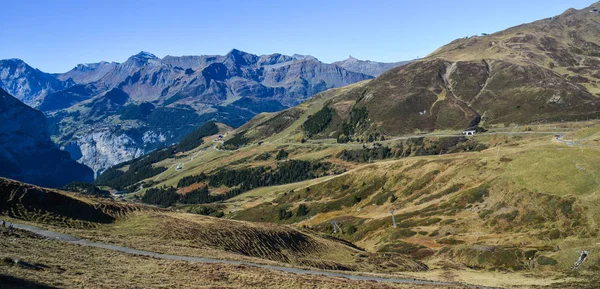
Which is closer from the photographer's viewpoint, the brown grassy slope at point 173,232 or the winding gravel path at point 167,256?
the winding gravel path at point 167,256

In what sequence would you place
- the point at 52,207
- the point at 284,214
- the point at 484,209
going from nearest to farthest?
1. the point at 52,207
2. the point at 484,209
3. the point at 284,214

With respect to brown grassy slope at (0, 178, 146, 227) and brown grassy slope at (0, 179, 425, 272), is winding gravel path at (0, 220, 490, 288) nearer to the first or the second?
brown grassy slope at (0, 179, 425, 272)

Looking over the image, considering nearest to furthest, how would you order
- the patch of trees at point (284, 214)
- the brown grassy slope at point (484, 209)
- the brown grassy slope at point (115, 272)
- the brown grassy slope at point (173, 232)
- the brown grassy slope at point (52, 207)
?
the brown grassy slope at point (115, 272) < the brown grassy slope at point (173, 232) < the brown grassy slope at point (52, 207) < the brown grassy slope at point (484, 209) < the patch of trees at point (284, 214)

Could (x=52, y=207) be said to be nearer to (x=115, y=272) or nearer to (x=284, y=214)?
(x=115, y=272)

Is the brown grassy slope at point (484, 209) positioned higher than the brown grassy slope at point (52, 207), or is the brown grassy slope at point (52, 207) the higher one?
the brown grassy slope at point (52, 207)

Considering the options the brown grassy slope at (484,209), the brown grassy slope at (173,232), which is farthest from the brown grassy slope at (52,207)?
the brown grassy slope at (484,209)

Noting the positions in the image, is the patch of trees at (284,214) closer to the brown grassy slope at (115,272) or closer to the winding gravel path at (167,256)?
the winding gravel path at (167,256)

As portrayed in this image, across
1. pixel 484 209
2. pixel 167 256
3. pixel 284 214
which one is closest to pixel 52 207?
pixel 167 256

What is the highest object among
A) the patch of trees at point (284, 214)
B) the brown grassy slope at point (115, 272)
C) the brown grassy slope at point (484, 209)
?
the brown grassy slope at point (115, 272)

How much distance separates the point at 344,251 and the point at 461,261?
23865 millimetres

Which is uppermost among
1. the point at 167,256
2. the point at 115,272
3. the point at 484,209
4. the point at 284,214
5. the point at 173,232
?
the point at 115,272

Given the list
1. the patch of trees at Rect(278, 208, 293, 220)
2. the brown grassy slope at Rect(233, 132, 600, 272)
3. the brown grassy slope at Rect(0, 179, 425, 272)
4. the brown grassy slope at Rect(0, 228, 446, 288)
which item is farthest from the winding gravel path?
the patch of trees at Rect(278, 208, 293, 220)

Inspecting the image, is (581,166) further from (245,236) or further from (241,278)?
(241,278)

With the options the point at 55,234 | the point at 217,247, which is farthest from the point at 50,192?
the point at 217,247
